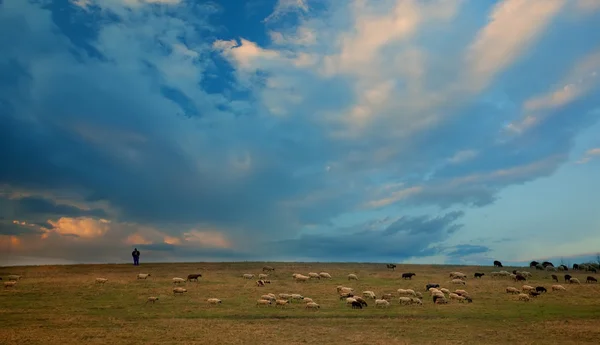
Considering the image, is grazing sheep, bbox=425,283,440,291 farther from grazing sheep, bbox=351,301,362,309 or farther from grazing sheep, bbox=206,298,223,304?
grazing sheep, bbox=206,298,223,304

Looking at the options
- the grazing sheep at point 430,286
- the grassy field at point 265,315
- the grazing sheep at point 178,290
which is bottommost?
the grassy field at point 265,315

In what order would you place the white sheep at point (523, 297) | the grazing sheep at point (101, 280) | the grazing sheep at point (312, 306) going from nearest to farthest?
the grazing sheep at point (312, 306) → the white sheep at point (523, 297) → the grazing sheep at point (101, 280)

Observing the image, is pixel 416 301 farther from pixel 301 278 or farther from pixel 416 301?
pixel 301 278

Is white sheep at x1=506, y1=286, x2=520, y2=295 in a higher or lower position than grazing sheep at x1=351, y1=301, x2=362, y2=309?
higher

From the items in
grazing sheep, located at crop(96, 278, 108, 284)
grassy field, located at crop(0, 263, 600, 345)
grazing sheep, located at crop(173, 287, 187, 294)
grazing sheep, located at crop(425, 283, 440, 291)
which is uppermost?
grazing sheep, located at crop(96, 278, 108, 284)

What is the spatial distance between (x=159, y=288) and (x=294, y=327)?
2150cm

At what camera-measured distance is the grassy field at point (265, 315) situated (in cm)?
2972

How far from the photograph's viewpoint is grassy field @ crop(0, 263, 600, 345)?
2972 centimetres

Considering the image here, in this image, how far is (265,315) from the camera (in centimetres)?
3688

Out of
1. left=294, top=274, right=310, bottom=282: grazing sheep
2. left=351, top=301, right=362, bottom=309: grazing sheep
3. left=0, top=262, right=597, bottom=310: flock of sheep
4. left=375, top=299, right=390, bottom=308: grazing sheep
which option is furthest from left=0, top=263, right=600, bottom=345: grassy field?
left=294, top=274, right=310, bottom=282: grazing sheep

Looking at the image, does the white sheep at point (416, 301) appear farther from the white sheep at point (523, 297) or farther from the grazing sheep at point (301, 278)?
the grazing sheep at point (301, 278)

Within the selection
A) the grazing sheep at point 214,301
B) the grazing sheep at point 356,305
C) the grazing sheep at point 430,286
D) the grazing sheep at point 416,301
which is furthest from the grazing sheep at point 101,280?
the grazing sheep at point 430,286

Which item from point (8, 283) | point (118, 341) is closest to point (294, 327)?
point (118, 341)

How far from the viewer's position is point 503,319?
36250 mm
